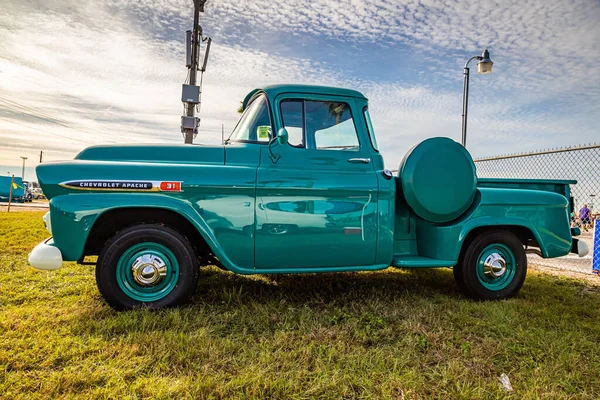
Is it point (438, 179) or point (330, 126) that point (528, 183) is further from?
point (330, 126)

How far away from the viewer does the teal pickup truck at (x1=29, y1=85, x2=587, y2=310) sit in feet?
10.3

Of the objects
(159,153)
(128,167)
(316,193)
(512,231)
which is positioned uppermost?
(159,153)

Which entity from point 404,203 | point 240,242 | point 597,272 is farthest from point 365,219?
point 597,272

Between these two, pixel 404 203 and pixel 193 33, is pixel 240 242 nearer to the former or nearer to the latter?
pixel 404 203

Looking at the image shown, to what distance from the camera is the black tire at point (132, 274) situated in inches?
123

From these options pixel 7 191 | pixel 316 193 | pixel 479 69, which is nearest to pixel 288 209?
pixel 316 193

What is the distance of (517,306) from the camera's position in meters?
3.75

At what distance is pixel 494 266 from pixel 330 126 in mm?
2241

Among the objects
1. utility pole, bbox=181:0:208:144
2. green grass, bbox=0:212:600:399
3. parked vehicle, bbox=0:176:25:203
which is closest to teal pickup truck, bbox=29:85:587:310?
green grass, bbox=0:212:600:399

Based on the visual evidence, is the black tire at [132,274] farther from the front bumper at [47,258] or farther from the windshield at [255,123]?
the windshield at [255,123]

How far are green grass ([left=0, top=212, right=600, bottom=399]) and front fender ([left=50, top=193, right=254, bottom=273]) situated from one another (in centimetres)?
62

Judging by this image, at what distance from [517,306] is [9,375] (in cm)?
411

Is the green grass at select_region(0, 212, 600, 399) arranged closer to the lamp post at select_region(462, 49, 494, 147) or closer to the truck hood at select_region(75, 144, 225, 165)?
the truck hood at select_region(75, 144, 225, 165)

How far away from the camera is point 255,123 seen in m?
3.78
